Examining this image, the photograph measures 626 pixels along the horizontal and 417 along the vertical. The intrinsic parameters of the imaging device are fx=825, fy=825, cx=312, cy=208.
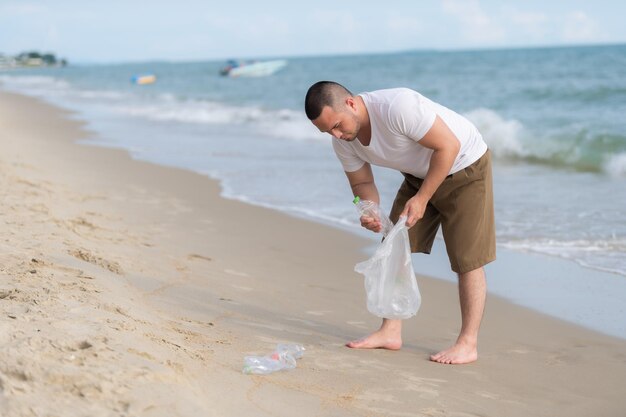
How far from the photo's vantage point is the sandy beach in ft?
9.29

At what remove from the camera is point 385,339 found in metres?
4.11

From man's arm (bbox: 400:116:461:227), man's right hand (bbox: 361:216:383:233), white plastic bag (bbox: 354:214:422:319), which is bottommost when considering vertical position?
white plastic bag (bbox: 354:214:422:319)

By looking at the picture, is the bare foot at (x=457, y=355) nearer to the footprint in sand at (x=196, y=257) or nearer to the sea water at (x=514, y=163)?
the sea water at (x=514, y=163)

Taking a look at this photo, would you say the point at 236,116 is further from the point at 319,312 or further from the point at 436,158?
the point at 436,158

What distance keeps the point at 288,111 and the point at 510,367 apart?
18.0 metres

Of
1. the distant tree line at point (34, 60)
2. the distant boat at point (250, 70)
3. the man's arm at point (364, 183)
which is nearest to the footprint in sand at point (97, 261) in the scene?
the man's arm at point (364, 183)

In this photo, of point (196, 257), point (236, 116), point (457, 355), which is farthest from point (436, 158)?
point (236, 116)

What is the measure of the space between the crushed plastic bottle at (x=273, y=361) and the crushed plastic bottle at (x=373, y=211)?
77 centimetres

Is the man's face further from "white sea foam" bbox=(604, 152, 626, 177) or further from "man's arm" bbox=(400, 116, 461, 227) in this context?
"white sea foam" bbox=(604, 152, 626, 177)

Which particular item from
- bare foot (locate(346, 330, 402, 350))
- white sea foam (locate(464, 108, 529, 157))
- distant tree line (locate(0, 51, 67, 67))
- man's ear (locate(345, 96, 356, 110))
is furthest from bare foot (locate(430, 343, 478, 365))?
distant tree line (locate(0, 51, 67, 67))

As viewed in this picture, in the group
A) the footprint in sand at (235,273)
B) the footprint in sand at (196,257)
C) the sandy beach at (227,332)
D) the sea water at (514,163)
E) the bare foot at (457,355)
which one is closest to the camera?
the sandy beach at (227,332)

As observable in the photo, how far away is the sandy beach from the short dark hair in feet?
3.70

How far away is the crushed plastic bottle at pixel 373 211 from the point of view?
4.08 meters

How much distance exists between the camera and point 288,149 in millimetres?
13453
